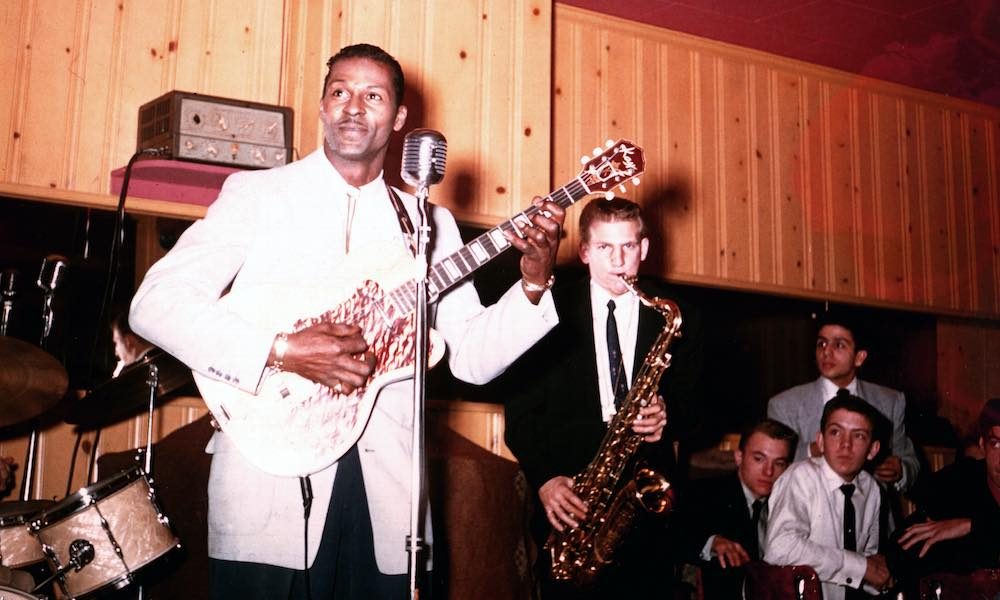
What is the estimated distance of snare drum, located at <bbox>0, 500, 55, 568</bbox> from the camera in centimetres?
311

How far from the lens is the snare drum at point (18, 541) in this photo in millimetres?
3109

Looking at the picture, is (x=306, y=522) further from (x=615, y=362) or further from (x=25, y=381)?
(x=615, y=362)

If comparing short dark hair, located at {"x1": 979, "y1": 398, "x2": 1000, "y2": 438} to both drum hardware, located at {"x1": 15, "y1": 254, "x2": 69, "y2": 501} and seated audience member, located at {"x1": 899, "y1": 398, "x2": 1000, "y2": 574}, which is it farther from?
drum hardware, located at {"x1": 15, "y1": 254, "x2": 69, "y2": 501}

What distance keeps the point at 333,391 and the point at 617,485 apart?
176cm

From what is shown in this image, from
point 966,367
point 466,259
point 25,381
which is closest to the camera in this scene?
point 466,259

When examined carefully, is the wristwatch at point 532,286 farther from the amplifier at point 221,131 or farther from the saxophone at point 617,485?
the amplifier at point 221,131

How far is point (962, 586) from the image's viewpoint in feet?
12.5

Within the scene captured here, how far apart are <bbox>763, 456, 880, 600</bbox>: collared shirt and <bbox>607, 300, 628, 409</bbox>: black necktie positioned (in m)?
1.00

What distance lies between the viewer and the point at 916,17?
18.0 ft

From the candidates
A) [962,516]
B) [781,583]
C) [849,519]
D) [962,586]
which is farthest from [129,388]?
[962,516]

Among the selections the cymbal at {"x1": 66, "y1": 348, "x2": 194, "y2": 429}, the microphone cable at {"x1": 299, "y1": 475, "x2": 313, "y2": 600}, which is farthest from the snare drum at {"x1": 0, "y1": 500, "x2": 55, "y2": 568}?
the microphone cable at {"x1": 299, "y1": 475, "x2": 313, "y2": 600}

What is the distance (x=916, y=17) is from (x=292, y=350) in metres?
4.65

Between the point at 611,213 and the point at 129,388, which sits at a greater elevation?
the point at 611,213

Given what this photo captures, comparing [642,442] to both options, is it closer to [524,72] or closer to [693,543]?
[693,543]
